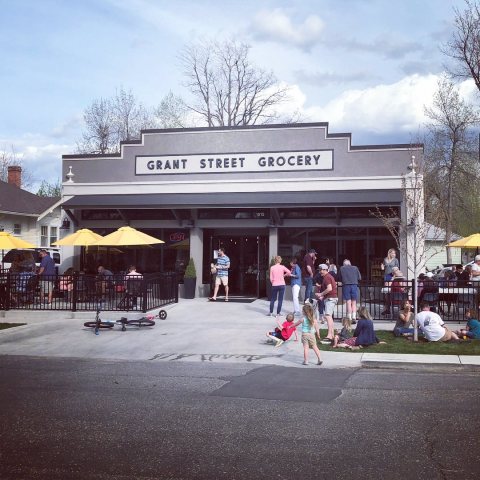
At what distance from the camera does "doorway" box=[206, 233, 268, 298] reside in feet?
74.2

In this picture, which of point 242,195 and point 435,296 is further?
point 242,195

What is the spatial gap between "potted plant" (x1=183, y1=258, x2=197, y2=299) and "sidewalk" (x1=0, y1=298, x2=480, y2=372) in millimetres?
3131

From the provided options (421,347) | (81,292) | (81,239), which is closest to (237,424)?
(421,347)

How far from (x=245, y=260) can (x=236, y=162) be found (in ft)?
12.9

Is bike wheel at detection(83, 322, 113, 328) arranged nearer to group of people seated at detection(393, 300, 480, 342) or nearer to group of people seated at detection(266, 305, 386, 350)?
group of people seated at detection(266, 305, 386, 350)

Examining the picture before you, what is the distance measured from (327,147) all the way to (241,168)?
3453 mm

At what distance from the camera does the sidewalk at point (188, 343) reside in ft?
36.8

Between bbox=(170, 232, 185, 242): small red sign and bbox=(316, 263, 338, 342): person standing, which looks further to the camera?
bbox=(170, 232, 185, 242): small red sign

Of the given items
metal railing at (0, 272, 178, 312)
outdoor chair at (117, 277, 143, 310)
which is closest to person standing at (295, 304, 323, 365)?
metal railing at (0, 272, 178, 312)

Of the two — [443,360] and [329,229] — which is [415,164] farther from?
[443,360]

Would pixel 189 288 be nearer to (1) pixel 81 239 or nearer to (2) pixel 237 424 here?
(1) pixel 81 239

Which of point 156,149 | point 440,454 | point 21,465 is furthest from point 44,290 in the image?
point 440,454

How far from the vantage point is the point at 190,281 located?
70.7 feet

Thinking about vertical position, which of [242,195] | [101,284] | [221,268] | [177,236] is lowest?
[101,284]
